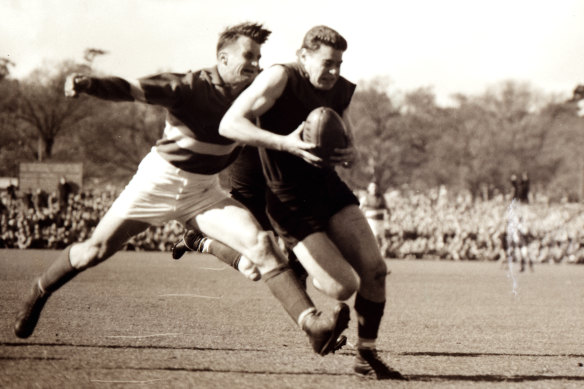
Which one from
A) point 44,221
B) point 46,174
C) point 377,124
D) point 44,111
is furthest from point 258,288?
point 377,124

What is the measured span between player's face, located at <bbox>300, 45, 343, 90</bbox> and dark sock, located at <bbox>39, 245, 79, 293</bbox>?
2.17 meters

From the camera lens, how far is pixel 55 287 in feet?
19.9

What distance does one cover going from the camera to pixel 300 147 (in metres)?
5.03

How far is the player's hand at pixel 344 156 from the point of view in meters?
5.18

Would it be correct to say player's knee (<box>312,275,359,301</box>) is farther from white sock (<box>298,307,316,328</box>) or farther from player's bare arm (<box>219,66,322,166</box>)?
player's bare arm (<box>219,66,322,166</box>)

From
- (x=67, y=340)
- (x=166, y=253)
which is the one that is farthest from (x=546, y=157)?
(x=67, y=340)

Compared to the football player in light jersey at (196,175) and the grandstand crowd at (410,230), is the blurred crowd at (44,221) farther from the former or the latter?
the football player in light jersey at (196,175)

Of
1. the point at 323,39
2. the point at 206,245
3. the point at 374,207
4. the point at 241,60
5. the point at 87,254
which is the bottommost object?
the point at 374,207

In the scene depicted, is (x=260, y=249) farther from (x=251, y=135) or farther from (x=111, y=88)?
(x=111, y=88)

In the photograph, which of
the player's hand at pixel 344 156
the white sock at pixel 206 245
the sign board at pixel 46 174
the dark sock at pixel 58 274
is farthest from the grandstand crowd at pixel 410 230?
the player's hand at pixel 344 156

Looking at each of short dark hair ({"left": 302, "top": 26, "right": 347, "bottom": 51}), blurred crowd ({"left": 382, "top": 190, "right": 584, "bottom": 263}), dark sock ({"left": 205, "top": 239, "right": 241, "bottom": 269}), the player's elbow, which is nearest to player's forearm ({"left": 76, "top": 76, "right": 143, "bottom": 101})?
the player's elbow

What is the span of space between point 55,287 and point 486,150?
6279 cm

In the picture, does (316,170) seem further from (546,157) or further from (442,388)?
(546,157)

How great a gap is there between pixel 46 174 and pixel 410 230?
1294 centimetres
